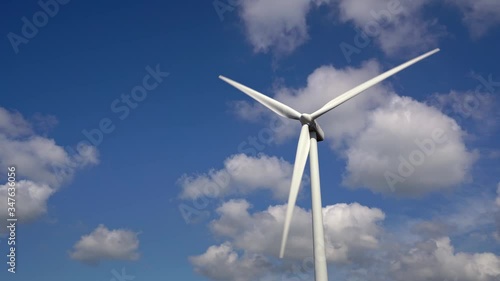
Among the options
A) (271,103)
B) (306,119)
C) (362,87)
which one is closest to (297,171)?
(306,119)

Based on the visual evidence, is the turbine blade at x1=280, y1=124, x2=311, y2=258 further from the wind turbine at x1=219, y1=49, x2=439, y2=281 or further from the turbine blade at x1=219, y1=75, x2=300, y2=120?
the turbine blade at x1=219, y1=75, x2=300, y2=120

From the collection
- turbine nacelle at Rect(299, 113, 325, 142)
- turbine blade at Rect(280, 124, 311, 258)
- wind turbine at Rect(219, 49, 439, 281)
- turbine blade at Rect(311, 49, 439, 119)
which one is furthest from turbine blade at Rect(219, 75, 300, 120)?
turbine blade at Rect(311, 49, 439, 119)

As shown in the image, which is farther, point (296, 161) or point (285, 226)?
point (296, 161)

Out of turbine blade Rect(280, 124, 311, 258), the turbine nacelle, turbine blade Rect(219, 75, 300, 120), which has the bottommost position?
turbine blade Rect(280, 124, 311, 258)

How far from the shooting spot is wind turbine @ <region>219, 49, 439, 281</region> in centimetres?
4341

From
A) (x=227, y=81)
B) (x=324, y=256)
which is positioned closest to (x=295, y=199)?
(x=324, y=256)

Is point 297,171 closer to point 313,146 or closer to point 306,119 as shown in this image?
point 313,146

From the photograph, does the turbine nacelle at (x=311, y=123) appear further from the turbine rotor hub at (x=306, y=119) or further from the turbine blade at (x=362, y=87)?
the turbine blade at (x=362, y=87)

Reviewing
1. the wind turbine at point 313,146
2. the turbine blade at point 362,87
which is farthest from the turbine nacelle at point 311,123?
the turbine blade at point 362,87

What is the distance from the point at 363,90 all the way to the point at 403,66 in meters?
5.53

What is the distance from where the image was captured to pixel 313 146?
50.3 meters

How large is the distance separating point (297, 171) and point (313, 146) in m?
5.78

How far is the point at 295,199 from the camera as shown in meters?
43.9

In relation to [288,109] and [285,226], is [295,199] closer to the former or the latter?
[285,226]
